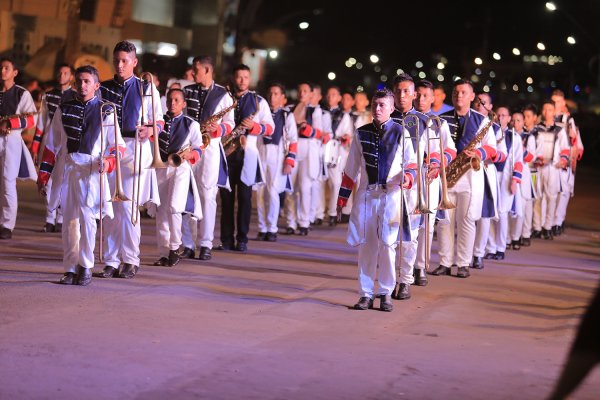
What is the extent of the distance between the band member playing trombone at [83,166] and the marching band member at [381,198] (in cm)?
239

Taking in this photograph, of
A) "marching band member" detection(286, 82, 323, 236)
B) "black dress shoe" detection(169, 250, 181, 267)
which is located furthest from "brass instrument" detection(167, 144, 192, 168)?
"marching band member" detection(286, 82, 323, 236)

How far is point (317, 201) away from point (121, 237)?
27.6 ft

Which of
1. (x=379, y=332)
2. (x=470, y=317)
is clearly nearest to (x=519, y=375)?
(x=379, y=332)

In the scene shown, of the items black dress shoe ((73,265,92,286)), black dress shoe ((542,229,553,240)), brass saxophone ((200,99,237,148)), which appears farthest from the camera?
black dress shoe ((542,229,553,240))

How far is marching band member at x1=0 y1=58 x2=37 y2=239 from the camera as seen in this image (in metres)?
14.9

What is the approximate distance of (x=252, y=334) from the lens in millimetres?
9219

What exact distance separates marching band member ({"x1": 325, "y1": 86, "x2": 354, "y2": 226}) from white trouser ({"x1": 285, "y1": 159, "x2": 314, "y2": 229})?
66.4 inches

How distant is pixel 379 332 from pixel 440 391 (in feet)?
7.04

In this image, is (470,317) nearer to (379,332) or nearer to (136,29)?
(379,332)

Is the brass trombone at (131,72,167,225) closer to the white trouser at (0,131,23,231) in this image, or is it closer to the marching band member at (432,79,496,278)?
the marching band member at (432,79,496,278)

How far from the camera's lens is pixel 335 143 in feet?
68.3

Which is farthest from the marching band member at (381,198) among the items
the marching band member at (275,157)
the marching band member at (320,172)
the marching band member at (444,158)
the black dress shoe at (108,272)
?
the marching band member at (320,172)

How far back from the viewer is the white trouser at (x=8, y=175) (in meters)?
15.2

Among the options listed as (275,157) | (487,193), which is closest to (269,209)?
(275,157)
